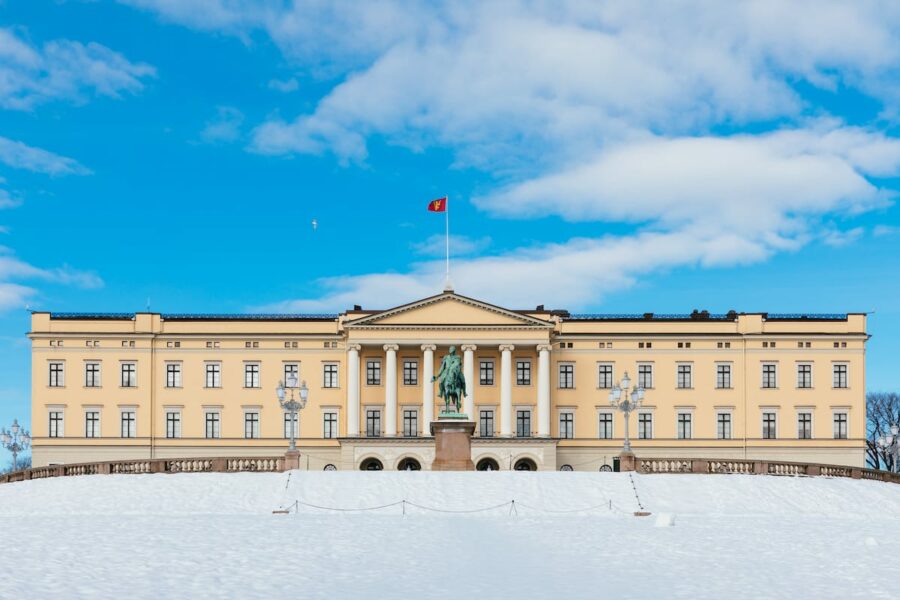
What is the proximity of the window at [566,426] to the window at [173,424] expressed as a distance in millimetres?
24451

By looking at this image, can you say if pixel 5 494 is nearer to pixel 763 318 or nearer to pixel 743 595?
pixel 743 595

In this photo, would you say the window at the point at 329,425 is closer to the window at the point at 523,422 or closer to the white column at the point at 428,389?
the white column at the point at 428,389

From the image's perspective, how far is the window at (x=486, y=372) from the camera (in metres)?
72.1

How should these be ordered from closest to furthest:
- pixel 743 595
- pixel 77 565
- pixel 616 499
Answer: pixel 743 595 < pixel 77 565 < pixel 616 499

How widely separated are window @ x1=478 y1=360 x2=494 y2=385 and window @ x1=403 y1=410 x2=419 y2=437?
468cm

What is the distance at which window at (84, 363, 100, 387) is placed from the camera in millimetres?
71750

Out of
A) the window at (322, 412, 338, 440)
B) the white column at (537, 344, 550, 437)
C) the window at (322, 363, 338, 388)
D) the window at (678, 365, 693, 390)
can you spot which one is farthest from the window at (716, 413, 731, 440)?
the window at (322, 363, 338, 388)

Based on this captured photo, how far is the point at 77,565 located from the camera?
20000mm

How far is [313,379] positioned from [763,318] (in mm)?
29279

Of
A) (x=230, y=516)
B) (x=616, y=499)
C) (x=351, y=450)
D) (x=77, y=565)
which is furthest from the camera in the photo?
(x=351, y=450)

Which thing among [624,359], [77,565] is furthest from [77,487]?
[624,359]

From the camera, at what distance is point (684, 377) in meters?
72.6

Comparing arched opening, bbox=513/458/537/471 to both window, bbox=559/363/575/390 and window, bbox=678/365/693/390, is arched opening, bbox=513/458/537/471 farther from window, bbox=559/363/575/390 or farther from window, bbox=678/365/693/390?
window, bbox=678/365/693/390

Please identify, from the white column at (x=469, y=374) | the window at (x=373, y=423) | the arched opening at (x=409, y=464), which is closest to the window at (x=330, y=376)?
the window at (x=373, y=423)
